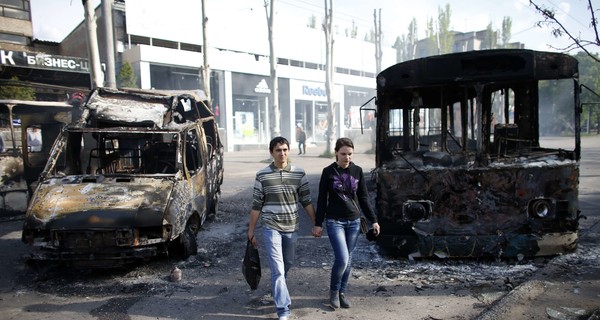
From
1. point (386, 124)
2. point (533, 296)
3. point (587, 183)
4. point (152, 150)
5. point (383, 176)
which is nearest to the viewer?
point (533, 296)

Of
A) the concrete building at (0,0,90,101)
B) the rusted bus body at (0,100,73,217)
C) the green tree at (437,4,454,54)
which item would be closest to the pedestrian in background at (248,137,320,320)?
the rusted bus body at (0,100,73,217)

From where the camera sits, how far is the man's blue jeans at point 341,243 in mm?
3834

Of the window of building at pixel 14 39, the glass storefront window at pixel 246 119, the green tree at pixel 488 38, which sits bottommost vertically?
the glass storefront window at pixel 246 119

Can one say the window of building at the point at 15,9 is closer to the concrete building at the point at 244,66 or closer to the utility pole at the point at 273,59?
the concrete building at the point at 244,66

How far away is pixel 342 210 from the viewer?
385 centimetres

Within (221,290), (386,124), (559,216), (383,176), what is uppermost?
(386,124)

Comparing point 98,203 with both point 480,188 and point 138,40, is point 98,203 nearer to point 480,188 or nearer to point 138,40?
point 480,188

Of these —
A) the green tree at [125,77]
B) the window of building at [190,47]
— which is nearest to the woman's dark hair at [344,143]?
the green tree at [125,77]

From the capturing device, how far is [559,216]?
4.71m

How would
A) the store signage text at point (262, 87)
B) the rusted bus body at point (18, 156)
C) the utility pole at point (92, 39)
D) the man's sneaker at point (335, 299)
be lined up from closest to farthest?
the man's sneaker at point (335, 299) → the rusted bus body at point (18, 156) → the utility pole at point (92, 39) → the store signage text at point (262, 87)

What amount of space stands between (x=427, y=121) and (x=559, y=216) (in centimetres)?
278

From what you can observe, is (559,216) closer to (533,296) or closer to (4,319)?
(533,296)

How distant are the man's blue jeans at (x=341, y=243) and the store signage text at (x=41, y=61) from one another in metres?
17.7

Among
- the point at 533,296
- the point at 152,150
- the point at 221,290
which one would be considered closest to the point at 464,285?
the point at 533,296
